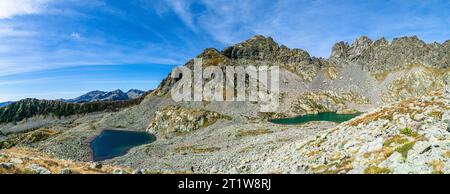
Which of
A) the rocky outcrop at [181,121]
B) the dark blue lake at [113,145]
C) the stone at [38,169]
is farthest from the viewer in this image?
the rocky outcrop at [181,121]

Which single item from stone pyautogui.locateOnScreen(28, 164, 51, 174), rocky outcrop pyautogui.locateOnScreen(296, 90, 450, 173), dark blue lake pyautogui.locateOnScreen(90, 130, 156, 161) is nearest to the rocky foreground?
rocky outcrop pyautogui.locateOnScreen(296, 90, 450, 173)

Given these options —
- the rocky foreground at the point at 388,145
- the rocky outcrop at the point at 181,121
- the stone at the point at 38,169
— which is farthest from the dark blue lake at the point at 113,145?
the rocky foreground at the point at 388,145

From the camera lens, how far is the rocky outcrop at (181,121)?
151m

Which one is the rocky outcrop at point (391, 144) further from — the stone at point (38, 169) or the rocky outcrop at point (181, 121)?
the rocky outcrop at point (181, 121)

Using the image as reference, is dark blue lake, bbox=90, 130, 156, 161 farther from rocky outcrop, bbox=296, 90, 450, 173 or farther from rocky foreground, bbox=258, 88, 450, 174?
rocky outcrop, bbox=296, 90, 450, 173

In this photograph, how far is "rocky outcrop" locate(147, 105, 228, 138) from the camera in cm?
15075

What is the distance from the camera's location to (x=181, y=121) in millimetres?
156750

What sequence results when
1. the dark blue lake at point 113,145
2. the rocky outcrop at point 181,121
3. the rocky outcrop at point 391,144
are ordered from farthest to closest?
the rocky outcrop at point 181,121, the dark blue lake at point 113,145, the rocky outcrop at point 391,144

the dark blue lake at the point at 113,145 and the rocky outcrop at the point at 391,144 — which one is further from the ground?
the rocky outcrop at the point at 391,144

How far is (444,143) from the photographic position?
20359 mm
